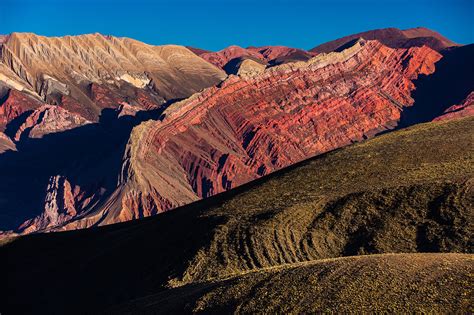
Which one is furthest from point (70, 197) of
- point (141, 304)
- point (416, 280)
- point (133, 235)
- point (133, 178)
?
point (416, 280)

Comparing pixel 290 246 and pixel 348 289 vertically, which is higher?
pixel 290 246

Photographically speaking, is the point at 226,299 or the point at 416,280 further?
the point at 226,299

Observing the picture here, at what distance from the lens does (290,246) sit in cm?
6631

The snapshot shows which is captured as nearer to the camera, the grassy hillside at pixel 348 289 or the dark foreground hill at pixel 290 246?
the grassy hillside at pixel 348 289

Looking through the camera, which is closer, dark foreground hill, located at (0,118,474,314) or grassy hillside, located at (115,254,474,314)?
grassy hillside, located at (115,254,474,314)

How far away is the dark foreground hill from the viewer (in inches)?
1697

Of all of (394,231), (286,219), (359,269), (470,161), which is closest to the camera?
(359,269)

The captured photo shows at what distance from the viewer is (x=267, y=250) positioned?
66125 mm

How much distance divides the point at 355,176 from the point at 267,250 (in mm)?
18651

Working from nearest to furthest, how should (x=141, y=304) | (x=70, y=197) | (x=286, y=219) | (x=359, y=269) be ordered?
(x=359, y=269)
(x=141, y=304)
(x=286, y=219)
(x=70, y=197)

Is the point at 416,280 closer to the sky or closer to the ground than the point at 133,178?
closer to the ground

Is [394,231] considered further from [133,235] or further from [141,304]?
[133,235]

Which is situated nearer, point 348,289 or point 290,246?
point 348,289

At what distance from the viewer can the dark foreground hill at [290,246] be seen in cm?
4309
